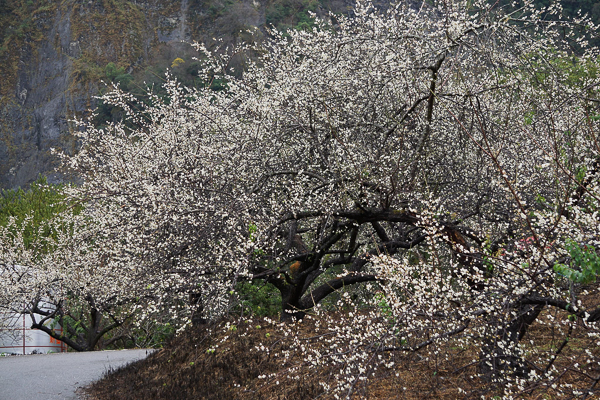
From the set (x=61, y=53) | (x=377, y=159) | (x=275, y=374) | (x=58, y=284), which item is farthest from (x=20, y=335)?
(x=61, y=53)

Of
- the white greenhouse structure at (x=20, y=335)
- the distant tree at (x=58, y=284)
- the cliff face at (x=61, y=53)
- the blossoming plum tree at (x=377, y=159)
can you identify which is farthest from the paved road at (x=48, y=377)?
the cliff face at (x=61, y=53)

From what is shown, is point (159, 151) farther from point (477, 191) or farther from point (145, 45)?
point (145, 45)

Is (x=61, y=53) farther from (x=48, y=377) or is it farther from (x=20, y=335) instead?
(x=48, y=377)

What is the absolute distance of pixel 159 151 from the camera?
9.70m

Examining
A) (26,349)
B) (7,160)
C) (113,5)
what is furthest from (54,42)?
→ (26,349)

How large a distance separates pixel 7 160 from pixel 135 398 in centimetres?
7337

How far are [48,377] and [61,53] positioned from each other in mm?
74115

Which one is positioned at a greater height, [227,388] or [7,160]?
[7,160]

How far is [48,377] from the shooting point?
385 inches

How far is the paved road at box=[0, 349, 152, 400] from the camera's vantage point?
8055 mm

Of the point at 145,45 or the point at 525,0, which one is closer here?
the point at 525,0

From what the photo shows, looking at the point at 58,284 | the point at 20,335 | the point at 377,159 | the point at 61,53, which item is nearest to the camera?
the point at 377,159

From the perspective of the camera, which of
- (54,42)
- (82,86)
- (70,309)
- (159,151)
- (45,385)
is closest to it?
(45,385)

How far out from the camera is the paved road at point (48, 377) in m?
8.05
